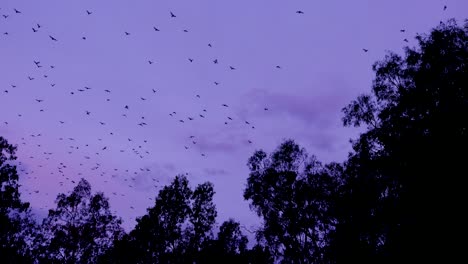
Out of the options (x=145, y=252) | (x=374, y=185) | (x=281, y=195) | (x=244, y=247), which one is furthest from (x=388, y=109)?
(x=145, y=252)

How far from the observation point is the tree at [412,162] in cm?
1747

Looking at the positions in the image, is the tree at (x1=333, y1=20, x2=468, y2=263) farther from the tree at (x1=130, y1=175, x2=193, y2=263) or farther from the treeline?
the tree at (x1=130, y1=175, x2=193, y2=263)

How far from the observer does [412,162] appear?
1931 centimetres

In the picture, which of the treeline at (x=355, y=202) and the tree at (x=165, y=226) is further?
the tree at (x=165, y=226)

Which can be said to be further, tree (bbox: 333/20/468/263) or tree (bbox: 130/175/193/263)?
tree (bbox: 130/175/193/263)

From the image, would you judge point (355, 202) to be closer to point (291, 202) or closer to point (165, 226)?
point (291, 202)

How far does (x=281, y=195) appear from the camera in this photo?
28.2 m

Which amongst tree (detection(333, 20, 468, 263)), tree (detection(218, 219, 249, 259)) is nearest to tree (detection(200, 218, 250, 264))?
tree (detection(218, 219, 249, 259))

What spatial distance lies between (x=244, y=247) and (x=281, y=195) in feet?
40.5

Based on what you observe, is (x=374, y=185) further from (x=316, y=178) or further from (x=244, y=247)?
(x=244, y=247)

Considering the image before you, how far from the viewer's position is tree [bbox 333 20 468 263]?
17.5 metres

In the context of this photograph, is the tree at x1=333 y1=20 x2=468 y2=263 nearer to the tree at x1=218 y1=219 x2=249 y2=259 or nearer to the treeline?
the treeline

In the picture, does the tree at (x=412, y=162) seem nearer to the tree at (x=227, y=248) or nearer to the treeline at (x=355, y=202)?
the treeline at (x=355, y=202)

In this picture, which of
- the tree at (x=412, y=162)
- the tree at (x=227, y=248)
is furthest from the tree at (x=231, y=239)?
the tree at (x=412, y=162)
